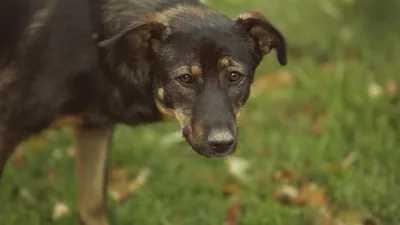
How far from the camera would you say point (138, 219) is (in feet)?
13.0

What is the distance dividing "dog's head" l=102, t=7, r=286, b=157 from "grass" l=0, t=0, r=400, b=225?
1027 millimetres

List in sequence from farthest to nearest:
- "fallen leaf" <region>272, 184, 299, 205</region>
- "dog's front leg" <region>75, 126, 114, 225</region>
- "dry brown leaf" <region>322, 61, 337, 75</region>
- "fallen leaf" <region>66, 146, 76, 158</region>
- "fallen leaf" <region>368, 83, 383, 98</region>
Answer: "dry brown leaf" <region>322, 61, 337, 75</region> → "fallen leaf" <region>368, 83, 383, 98</region> → "fallen leaf" <region>66, 146, 76, 158</region> → "fallen leaf" <region>272, 184, 299, 205</region> → "dog's front leg" <region>75, 126, 114, 225</region>

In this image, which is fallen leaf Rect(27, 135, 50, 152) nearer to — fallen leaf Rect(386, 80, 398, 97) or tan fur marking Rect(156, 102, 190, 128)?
tan fur marking Rect(156, 102, 190, 128)

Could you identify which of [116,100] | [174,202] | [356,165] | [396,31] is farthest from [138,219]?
[396,31]

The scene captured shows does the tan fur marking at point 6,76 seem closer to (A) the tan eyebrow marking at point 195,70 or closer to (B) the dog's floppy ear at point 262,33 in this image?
(A) the tan eyebrow marking at point 195,70

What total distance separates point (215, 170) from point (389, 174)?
1.18 m

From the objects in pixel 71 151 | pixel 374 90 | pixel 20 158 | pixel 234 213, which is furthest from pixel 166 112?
pixel 374 90

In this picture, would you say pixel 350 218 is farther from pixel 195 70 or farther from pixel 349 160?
pixel 195 70

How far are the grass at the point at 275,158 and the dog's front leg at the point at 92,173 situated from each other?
0.13 metres

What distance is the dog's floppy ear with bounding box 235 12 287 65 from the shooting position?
3.25m

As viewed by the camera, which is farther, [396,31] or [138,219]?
[396,31]

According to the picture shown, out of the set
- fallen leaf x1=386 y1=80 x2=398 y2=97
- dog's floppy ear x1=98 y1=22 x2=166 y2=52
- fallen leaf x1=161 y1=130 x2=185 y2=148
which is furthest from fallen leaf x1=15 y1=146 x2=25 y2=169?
fallen leaf x1=386 y1=80 x2=398 y2=97

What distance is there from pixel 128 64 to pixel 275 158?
1688 mm

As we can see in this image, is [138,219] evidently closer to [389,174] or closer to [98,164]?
[98,164]
